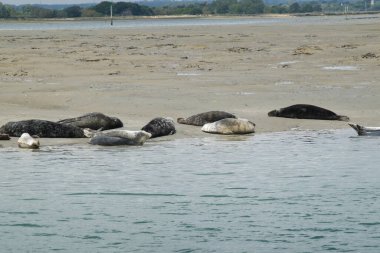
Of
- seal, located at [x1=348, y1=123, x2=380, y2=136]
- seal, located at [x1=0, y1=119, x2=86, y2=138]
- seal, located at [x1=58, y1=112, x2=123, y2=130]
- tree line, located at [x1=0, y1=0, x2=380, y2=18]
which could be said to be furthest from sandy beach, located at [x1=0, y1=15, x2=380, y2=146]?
tree line, located at [x1=0, y1=0, x2=380, y2=18]

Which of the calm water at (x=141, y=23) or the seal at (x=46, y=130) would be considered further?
the calm water at (x=141, y=23)

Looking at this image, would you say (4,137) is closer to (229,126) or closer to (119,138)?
(119,138)

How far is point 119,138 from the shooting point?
12172mm

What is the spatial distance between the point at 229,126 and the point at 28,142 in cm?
263

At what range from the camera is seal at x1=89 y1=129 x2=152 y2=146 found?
478 inches

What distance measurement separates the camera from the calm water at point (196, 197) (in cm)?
763

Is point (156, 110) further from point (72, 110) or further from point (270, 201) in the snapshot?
point (270, 201)

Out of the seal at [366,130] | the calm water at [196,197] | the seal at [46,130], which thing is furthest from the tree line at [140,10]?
the calm water at [196,197]

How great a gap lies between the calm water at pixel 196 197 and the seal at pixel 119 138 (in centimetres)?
19

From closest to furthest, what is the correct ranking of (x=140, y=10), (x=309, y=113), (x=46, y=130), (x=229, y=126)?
(x=46, y=130), (x=229, y=126), (x=309, y=113), (x=140, y=10)

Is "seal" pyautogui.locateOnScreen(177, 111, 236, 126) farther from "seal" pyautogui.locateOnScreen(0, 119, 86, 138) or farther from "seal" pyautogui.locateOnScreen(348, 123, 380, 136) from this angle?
"seal" pyautogui.locateOnScreen(348, 123, 380, 136)

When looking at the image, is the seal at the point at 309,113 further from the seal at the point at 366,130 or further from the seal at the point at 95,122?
the seal at the point at 95,122

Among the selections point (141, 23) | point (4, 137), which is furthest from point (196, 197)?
point (141, 23)

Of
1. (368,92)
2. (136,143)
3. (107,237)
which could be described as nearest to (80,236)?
(107,237)
